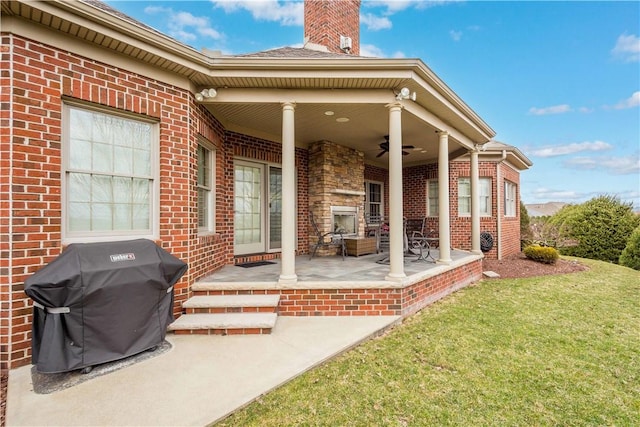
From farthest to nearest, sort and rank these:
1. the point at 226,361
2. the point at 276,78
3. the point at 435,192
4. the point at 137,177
Result: the point at 435,192 → the point at 276,78 → the point at 137,177 → the point at 226,361

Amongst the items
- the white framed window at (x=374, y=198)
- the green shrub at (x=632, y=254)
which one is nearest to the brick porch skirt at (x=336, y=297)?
the white framed window at (x=374, y=198)

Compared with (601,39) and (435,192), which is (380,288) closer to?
(435,192)

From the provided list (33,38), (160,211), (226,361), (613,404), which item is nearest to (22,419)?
(226,361)

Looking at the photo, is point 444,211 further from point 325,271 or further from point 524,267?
point 524,267

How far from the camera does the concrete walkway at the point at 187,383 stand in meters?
1.87

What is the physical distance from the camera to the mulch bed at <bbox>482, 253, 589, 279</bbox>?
7119 millimetres

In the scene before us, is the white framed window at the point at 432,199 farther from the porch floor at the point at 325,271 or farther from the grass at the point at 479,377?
the grass at the point at 479,377

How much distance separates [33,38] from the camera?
2646 mm

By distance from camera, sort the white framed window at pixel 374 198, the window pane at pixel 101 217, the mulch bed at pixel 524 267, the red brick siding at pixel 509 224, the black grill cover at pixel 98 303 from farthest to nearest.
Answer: the red brick siding at pixel 509 224, the white framed window at pixel 374 198, the mulch bed at pixel 524 267, the window pane at pixel 101 217, the black grill cover at pixel 98 303

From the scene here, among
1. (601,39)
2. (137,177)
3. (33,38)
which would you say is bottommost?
(137,177)

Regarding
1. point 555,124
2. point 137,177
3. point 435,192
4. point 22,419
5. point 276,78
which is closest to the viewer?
point 22,419

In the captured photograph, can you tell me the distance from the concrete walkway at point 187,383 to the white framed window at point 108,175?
132 centimetres

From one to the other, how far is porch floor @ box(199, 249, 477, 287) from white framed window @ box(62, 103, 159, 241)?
1.24m

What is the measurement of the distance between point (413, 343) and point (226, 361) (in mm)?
1925
